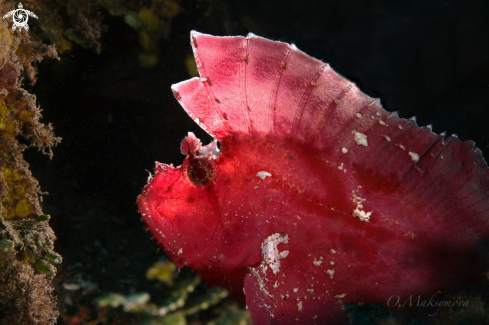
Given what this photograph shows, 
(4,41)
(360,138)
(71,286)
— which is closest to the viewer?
(360,138)

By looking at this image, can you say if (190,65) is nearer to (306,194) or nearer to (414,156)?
(306,194)

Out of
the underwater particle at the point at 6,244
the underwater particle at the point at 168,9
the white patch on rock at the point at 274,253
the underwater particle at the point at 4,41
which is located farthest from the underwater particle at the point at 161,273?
the underwater particle at the point at 168,9

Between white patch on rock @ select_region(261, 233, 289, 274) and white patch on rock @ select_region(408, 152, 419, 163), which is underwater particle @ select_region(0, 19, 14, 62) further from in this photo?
white patch on rock @ select_region(408, 152, 419, 163)

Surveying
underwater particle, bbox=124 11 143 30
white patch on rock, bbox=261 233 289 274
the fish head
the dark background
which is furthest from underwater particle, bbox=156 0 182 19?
white patch on rock, bbox=261 233 289 274

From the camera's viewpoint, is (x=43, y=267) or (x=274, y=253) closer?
(x=274, y=253)

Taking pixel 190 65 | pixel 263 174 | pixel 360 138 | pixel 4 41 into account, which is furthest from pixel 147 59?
pixel 360 138

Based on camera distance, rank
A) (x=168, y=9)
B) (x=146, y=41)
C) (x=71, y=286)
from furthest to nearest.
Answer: (x=71, y=286)
(x=146, y=41)
(x=168, y=9)

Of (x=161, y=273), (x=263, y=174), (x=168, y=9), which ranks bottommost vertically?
(x=161, y=273)
